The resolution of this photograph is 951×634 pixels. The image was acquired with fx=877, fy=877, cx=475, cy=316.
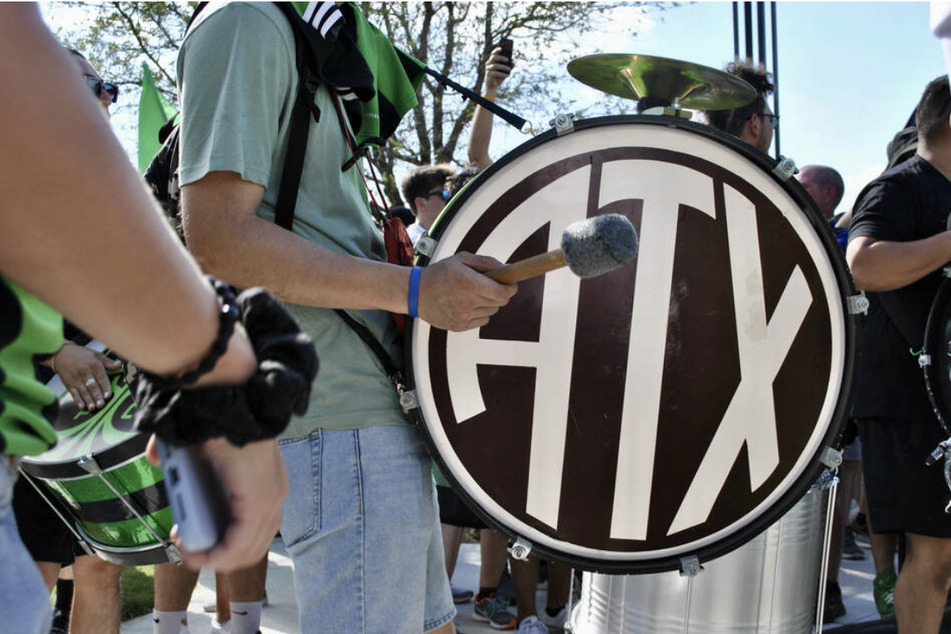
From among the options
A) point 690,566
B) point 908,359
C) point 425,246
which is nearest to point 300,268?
point 425,246

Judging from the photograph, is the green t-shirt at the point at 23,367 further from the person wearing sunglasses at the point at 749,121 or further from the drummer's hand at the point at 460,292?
the person wearing sunglasses at the point at 749,121

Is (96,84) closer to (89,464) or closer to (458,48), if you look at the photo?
(89,464)

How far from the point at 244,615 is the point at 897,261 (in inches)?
102

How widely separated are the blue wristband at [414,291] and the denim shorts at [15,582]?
0.80 m

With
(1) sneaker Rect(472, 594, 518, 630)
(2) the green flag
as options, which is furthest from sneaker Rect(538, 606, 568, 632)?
(2) the green flag

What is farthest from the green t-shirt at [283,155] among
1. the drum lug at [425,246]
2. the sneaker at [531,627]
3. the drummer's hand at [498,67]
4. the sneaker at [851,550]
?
the sneaker at [851,550]

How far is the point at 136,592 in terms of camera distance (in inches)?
169

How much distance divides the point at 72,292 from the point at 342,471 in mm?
943

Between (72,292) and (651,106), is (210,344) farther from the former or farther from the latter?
(651,106)

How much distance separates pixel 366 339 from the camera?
1699 mm

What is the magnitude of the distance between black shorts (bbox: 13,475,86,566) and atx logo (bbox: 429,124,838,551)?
5.69ft

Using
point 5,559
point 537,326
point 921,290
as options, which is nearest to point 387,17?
point 921,290

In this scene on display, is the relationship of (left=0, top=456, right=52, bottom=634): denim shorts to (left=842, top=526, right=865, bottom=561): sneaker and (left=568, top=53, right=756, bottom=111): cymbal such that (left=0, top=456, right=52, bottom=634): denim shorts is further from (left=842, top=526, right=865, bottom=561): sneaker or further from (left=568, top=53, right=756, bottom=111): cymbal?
(left=842, top=526, right=865, bottom=561): sneaker

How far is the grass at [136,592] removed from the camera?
158 inches
